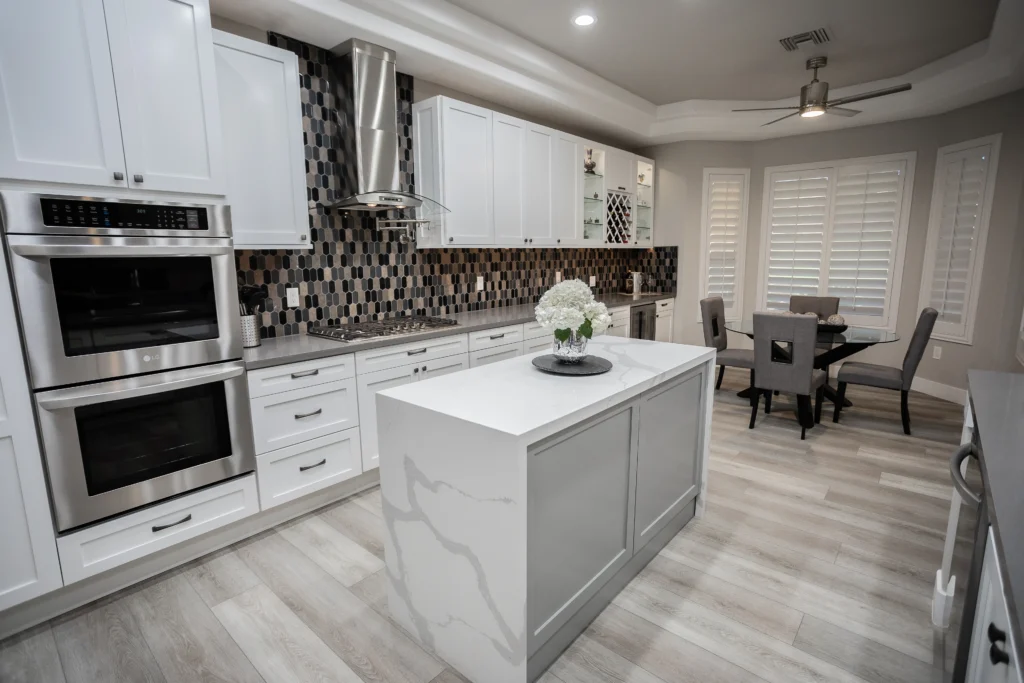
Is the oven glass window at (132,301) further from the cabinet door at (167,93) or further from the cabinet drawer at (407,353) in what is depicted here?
the cabinet drawer at (407,353)

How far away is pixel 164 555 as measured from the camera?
2236mm

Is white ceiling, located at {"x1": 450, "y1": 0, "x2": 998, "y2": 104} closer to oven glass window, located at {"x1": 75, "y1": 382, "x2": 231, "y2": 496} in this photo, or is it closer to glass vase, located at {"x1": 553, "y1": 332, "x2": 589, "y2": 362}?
glass vase, located at {"x1": 553, "y1": 332, "x2": 589, "y2": 362}

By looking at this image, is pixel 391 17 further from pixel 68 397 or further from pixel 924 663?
pixel 924 663

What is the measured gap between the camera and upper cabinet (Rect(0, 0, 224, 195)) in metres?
1.73

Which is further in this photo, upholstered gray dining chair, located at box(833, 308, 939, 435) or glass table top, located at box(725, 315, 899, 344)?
glass table top, located at box(725, 315, 899, 344)

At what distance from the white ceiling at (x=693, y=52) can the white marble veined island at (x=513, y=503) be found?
2272mm

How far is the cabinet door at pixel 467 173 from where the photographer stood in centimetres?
350

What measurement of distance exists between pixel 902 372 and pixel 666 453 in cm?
272

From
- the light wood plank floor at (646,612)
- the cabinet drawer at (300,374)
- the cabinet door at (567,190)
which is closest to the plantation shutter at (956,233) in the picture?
the light wood plank floor at (646,612)

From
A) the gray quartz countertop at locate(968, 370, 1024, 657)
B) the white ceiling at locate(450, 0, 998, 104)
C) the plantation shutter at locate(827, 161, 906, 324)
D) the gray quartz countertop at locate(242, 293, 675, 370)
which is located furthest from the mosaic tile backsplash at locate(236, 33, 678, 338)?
the plantation shutter at locate(827, 161, 906, 324)

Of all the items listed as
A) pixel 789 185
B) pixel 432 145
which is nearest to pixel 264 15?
pixel 432 145

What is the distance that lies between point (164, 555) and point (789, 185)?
20.7 ft

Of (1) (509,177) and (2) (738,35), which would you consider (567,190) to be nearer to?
(1) (509,177)

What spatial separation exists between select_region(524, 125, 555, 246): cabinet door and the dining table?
1876mm
